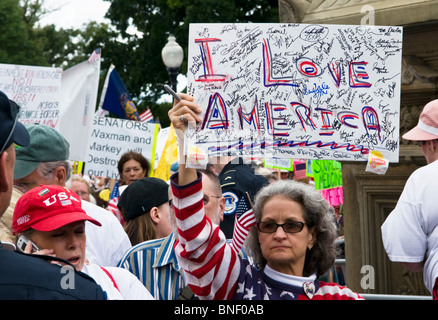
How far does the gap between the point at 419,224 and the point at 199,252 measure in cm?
128

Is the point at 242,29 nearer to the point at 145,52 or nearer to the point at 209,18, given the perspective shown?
the point at 209,18

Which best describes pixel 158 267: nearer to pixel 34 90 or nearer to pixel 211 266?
pixel 211 266

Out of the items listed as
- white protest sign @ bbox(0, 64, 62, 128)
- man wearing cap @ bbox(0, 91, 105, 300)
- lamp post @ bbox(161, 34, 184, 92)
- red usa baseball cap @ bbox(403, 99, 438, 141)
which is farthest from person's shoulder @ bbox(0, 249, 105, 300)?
lamp post @ bbox(161, 34, 184, 92)

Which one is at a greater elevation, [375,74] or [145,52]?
[145,52]

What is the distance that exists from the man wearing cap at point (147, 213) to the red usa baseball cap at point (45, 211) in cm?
172

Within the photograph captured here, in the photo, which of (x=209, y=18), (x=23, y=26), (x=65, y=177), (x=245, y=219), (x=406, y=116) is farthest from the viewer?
(x=23, y=26)

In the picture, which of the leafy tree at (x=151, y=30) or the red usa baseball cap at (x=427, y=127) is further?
the leafy tree at (x=151, y=30)

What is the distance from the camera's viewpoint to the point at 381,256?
544cm

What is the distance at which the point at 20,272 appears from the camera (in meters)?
1.76

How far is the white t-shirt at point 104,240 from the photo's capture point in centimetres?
396

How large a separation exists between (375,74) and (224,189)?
6.89 feet

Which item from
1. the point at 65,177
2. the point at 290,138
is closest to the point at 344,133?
the point at 290,138

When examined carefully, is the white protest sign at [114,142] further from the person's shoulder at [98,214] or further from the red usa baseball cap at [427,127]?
the red usa baseball cap at [427,127]

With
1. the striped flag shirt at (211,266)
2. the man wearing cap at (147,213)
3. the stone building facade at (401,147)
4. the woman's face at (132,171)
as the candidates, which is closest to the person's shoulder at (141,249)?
the man wearing cap at (147,213)
